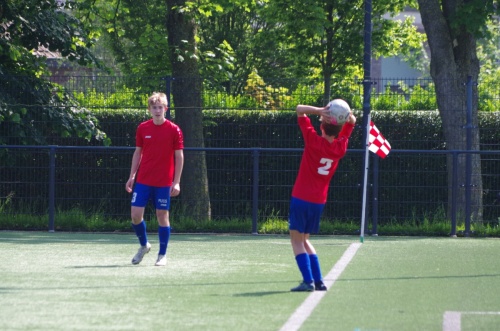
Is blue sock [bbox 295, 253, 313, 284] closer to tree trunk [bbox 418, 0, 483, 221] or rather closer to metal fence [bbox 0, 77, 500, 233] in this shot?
metal fence [bbox 0, 77, 500, 233]

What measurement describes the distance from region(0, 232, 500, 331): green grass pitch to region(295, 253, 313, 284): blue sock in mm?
218

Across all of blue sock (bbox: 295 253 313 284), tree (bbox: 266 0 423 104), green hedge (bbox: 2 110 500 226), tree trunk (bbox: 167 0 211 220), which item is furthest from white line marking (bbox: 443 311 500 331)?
tree (bbox: 266 0 423 104)

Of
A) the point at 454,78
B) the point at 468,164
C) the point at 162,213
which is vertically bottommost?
the point at 162,213

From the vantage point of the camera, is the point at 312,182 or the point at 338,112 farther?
the point at 312,182

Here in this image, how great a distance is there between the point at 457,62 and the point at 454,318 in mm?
11897

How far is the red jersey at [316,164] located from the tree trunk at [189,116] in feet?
28.5

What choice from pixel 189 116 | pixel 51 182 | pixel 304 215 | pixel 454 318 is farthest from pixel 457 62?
pixel 454 318

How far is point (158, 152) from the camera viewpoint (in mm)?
11438

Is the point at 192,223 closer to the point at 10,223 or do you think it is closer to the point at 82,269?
the point at 10,223

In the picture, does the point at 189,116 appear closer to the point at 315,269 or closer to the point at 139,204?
the point at 139,204

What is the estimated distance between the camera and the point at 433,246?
14.8 m

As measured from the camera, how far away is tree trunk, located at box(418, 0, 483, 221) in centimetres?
1772

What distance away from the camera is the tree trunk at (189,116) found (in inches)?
713

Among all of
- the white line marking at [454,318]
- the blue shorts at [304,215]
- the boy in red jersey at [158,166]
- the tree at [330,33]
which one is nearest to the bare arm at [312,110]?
the blue shorts at [304,215]
